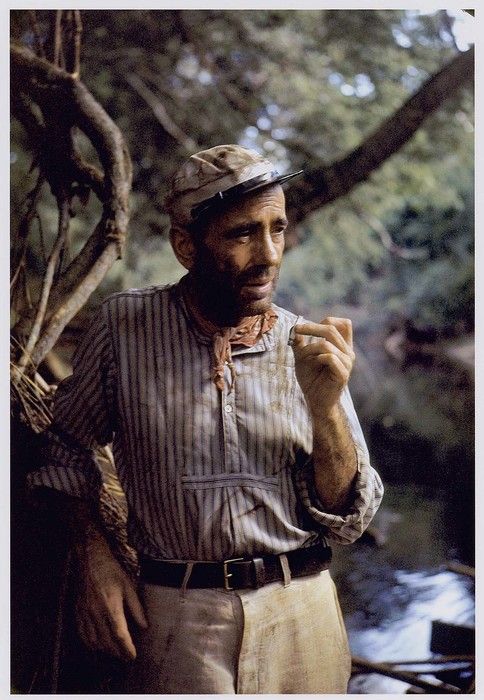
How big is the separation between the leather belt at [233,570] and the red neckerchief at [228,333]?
295mm

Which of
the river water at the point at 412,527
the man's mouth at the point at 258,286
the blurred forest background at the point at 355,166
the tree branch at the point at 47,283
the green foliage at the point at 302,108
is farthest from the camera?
the green foliage at the point at 302,108

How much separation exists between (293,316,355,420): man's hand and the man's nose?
0.13m

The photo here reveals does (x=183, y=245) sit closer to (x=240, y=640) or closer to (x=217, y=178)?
(x=217, y=178)

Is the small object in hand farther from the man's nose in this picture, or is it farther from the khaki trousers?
the khaki trousers

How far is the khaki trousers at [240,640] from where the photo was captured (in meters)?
1.28

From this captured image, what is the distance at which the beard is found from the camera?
52.0 inches

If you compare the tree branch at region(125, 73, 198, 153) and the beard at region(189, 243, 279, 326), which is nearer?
the beard at region(189, 243, 279, 326)

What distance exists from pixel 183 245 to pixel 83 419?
1.15 feet

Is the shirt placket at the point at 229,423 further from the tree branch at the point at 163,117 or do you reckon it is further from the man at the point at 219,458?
the tree branch at the point at 163,117

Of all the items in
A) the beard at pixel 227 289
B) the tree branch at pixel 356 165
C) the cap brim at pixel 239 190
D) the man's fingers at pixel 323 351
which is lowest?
the man's fingers at pixel 323 351

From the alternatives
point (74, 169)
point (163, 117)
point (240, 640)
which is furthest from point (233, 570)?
point (163, 117)

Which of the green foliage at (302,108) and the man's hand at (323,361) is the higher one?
the green foliage at (302,108)

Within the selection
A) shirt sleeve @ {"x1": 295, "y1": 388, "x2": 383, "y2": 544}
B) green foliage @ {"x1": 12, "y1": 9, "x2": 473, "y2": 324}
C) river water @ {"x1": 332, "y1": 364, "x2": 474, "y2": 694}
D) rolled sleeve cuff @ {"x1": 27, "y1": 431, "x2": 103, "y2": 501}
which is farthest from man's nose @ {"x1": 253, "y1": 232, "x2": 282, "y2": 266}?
river water @ {"x1": 332, "y1": 364, "x2": 474, "y2": 694}

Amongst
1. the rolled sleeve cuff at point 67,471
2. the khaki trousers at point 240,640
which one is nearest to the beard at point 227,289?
the rolled sleeve cuff at point 67,471
